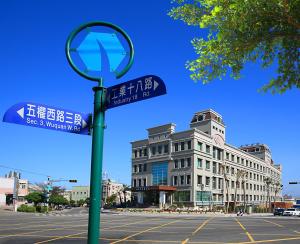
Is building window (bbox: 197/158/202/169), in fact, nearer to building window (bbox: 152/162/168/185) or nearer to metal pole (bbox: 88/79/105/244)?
building window (bbox: 152/162/168/185)

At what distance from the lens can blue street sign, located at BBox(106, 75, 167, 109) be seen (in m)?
4.62

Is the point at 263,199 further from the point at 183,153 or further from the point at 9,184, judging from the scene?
the point at 9,184

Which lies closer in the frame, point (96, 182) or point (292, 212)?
point (96, 182)

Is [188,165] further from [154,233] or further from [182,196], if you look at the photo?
[154,233]

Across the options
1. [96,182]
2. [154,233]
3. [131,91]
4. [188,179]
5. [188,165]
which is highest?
[188,165]

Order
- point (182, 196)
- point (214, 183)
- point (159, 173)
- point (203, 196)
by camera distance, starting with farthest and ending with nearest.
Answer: point (214, 183) → point (159, 173) → point (203, 196) → point (182, 196)

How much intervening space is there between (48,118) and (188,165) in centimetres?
7726

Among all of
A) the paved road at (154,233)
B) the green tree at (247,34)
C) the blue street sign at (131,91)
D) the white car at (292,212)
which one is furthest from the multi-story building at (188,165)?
the blue street sign at (131,91)

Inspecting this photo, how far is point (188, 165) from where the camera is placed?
81312mm

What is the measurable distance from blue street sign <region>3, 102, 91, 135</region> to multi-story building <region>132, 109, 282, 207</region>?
7426 centimetres

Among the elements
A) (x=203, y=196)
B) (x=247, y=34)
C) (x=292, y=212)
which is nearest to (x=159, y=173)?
(x=203, y=196)

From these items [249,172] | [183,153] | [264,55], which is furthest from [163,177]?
[264,55]

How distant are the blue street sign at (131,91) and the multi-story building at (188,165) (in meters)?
74.7

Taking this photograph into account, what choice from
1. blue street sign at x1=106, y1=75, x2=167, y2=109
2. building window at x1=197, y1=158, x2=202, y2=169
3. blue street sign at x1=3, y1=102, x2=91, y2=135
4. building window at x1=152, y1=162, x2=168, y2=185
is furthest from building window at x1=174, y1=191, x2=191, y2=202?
blue street sign at x1=106, y1=75, x2=167, y2=109
